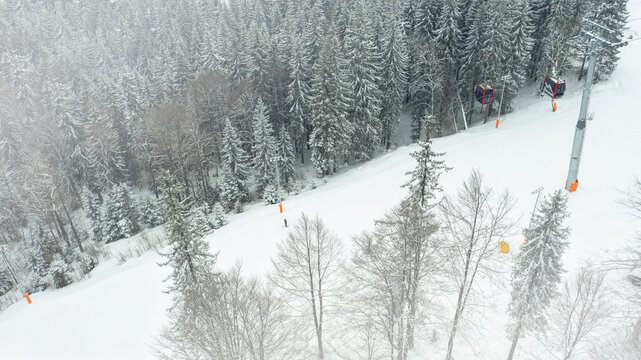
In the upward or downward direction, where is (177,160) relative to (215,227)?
upward

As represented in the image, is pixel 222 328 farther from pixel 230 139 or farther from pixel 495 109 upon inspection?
pixel 495 109

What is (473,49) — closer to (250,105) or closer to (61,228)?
(250,105)

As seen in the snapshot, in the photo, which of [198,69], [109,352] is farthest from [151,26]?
[109,352]

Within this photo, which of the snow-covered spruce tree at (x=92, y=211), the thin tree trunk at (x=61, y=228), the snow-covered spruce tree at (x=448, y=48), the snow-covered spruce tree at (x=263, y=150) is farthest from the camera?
the snow-covered spruce tree at (x=448, y=48)

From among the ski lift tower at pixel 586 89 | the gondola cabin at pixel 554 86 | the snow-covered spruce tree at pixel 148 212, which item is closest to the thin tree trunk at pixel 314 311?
the ski lift tower at pixel 586 89

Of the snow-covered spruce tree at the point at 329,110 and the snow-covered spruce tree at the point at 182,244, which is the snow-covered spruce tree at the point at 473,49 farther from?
the snow-covered spruce tree at the point at 182,244
